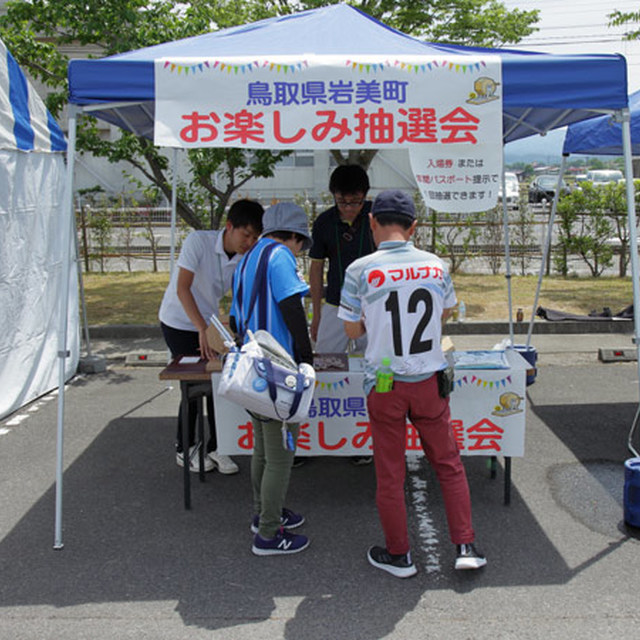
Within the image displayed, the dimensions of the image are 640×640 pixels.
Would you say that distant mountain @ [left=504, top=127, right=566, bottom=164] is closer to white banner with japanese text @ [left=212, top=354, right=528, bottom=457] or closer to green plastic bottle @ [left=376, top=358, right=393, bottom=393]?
white banner with japanese text @ [left=212, top=354, right=528, bottom=457]

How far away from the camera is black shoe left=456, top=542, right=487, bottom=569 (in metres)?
3.32

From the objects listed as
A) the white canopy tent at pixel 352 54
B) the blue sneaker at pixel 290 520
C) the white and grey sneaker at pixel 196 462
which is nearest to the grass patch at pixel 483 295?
the white and grey sneaker at pixel 196 462

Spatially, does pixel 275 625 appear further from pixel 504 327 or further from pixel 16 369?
pixel 504 327

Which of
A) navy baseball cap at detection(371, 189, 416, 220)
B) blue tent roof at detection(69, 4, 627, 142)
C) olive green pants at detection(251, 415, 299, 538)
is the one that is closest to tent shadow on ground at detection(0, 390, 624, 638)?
olive green pants at detection(251, 415, 299, 538)

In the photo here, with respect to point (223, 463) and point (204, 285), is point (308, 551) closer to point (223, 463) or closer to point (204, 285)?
point (223, 463)

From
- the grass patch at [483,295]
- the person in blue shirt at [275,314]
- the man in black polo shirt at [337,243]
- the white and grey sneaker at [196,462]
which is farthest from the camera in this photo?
the grass patch at [483,295]

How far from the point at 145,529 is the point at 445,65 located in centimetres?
297

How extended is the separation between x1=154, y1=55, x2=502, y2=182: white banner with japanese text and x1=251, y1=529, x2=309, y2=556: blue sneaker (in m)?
2.00

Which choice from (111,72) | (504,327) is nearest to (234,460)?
(111,72)

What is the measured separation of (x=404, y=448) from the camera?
3295 mm

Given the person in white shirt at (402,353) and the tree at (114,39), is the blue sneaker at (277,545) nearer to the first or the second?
the person in white shirt at (402,353)

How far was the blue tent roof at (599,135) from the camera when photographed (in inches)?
243

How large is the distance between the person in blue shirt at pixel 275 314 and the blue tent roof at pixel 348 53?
3.30 ft

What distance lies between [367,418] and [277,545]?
89cm
